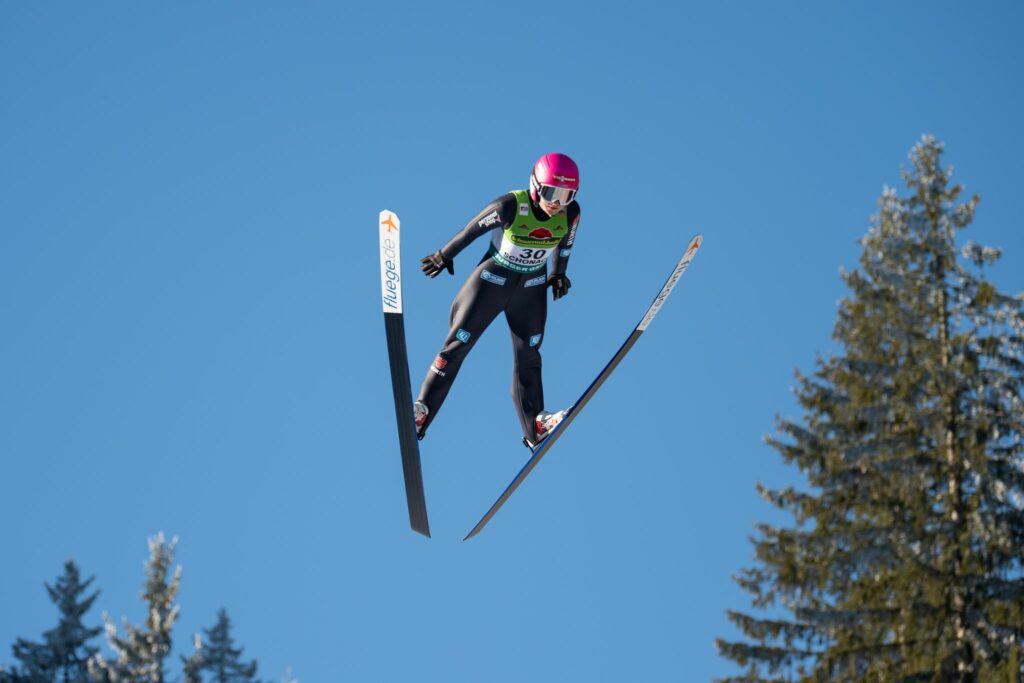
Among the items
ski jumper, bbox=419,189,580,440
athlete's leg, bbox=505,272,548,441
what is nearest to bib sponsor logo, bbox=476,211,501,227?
ski jumper, bbox=419,189,580,440

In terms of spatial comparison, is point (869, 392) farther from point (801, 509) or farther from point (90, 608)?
point (90, 608)

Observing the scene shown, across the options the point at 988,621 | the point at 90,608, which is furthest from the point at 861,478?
the point at 90,608

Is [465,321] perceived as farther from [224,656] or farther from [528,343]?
[224,656]

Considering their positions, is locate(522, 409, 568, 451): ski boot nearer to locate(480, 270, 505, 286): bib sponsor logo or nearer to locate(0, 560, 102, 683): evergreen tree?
locate(480, 270, 505, 286): bib sponsor logo

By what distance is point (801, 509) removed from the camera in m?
14.9

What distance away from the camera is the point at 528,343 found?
12.9 meters

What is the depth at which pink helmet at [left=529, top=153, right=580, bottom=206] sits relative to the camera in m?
11.7

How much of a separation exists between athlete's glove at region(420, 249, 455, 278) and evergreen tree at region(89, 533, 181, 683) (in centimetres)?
591

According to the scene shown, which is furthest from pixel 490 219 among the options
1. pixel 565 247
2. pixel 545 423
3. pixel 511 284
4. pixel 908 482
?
pixel 908 482

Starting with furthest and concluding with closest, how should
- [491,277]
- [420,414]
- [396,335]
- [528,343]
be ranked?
[528,343], [420,414], [491,277], [396,335]

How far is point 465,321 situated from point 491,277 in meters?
0.45

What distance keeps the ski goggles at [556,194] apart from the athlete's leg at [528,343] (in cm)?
85

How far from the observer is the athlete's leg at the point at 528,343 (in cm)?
1259

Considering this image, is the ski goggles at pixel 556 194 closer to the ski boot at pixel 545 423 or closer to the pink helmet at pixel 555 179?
the pink helmet at pixel 555 179
